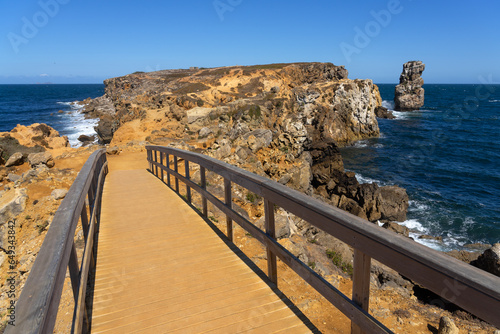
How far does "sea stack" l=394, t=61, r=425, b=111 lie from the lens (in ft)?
251

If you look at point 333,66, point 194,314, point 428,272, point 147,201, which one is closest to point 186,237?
point 194,314

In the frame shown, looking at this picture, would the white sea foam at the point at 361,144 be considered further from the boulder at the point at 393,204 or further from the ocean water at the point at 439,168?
the boulder at the point at 393,204

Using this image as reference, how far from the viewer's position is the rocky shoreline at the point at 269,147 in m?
8.23

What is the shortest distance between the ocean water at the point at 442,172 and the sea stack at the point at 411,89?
21.6m

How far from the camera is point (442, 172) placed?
97.2 ft

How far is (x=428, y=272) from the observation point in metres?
1.88

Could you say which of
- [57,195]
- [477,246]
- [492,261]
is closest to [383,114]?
[477,246]

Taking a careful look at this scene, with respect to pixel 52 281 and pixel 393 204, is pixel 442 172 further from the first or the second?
pixel 52 281

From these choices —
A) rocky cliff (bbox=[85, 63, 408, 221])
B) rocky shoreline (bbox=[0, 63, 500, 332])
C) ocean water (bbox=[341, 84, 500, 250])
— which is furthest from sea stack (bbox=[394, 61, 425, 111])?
rocky shoreline (bbox=[0, 63, 500, 332])

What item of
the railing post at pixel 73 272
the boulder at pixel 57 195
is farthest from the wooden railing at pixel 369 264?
the boulder at pixel 57 195

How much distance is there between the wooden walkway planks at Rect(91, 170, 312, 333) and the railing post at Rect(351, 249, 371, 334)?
0.82 m

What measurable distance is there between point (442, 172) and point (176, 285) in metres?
31.8

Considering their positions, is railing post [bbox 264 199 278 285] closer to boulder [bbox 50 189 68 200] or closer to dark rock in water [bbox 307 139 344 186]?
boulder [bbox 50 189 68 200]

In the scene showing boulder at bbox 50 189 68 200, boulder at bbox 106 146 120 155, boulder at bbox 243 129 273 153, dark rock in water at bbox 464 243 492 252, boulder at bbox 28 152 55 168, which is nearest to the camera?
boulder at bbox 50 189 68 200
